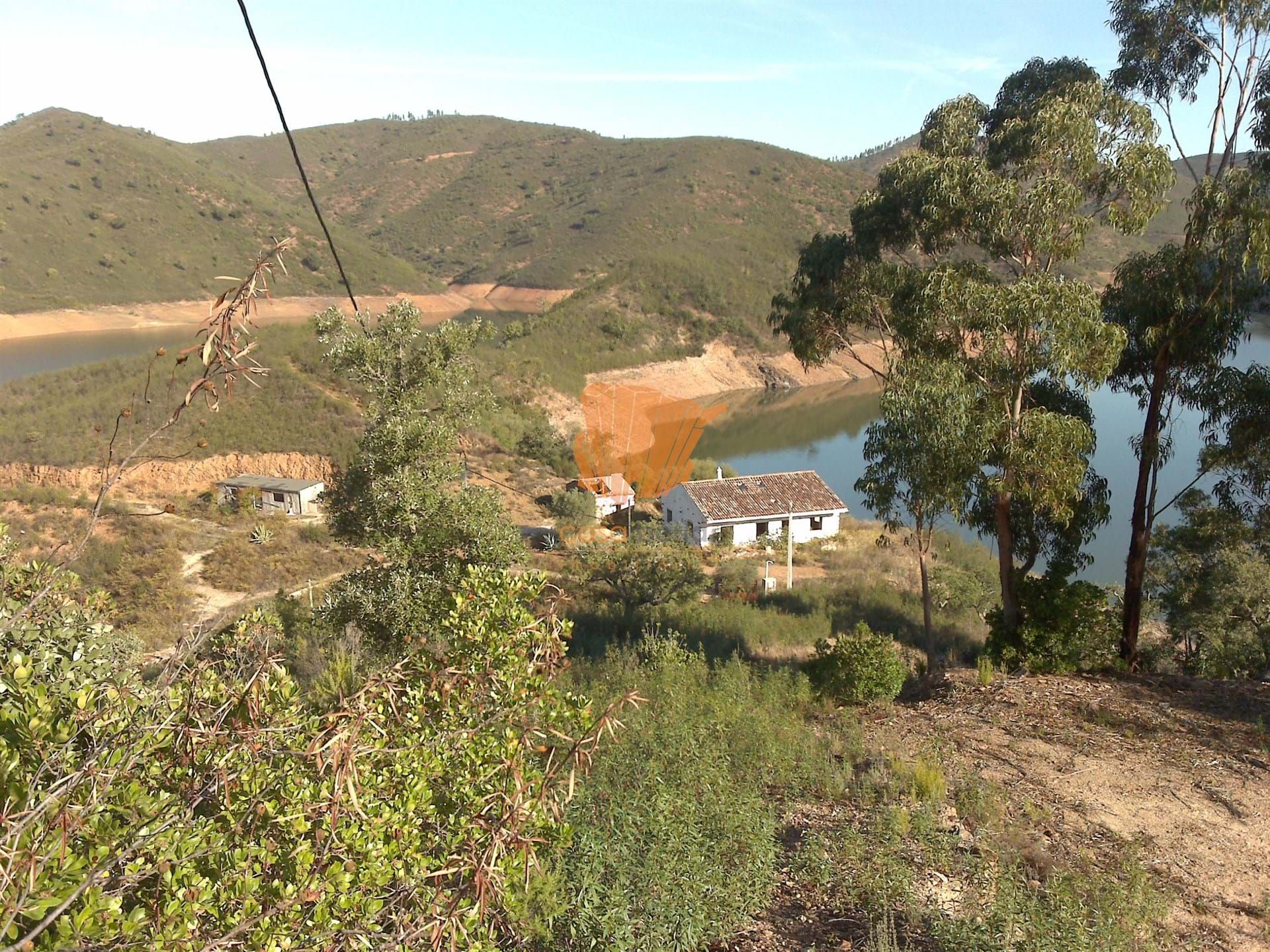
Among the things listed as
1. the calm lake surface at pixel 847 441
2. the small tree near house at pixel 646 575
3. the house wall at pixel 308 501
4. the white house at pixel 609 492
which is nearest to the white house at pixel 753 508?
the white house at pixel 609 492

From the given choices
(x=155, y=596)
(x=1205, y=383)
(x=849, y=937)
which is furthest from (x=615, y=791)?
(x=155, y=596)

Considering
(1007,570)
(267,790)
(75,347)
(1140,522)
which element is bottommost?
(1007,570)

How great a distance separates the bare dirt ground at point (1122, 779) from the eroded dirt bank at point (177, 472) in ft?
82.8

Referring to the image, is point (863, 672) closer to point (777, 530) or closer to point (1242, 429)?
point (1242, 429)

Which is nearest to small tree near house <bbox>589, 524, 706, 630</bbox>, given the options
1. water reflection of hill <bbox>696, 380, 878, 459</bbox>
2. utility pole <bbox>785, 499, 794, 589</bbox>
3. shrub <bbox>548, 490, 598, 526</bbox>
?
utility pole <bbox>785, 499, 794, 589</bbox>

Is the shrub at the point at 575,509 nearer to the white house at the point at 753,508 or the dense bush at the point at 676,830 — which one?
the white house at the point at 753,508

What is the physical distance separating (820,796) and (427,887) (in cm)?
442

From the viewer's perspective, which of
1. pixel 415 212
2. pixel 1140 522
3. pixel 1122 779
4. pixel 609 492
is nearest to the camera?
pixel 1122 779

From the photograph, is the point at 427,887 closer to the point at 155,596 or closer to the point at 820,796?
the point at 820,796

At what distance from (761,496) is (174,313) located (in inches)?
2146

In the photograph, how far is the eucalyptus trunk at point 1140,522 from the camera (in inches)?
387

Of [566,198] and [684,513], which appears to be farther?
[566,198]

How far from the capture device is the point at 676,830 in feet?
14.5

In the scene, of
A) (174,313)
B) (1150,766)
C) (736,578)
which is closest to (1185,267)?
(1150,766)
